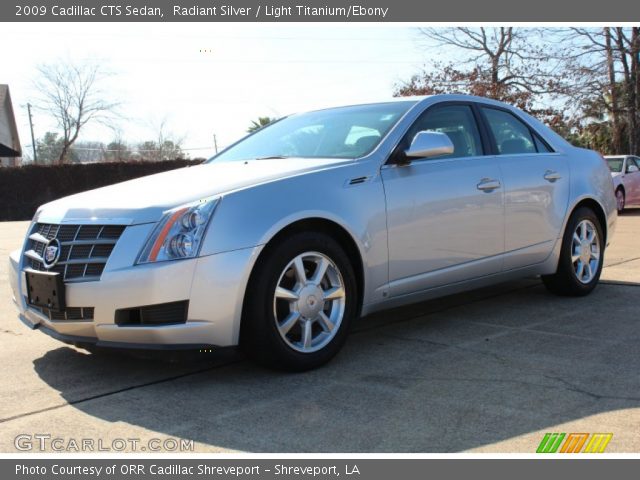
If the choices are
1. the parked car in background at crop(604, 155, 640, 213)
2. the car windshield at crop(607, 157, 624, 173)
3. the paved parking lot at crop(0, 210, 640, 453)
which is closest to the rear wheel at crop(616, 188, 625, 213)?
the parked car in background at crop(604, 155, 640, 213)

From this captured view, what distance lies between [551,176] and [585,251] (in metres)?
0.84

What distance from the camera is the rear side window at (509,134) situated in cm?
545

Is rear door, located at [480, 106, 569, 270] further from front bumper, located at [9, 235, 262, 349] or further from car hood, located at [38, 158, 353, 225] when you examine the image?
front bumper, located at [9, 235, 262, 349]

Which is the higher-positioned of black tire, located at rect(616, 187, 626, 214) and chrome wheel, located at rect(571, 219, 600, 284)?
chrome wheel, located at rect(571, 219, 600, 284)

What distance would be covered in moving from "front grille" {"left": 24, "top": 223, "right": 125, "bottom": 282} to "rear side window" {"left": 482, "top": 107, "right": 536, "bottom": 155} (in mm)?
3021

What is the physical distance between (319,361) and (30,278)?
1.71 meters

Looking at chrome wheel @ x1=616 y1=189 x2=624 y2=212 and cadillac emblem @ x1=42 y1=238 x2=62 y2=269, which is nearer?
cadillac emblem @ x1=42 y1=238 x2=62 y2=269

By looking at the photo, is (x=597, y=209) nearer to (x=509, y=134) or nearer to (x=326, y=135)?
(x=509, y=134)

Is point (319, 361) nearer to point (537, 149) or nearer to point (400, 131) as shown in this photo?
point (400, 131)

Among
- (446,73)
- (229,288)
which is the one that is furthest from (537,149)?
(446,73)

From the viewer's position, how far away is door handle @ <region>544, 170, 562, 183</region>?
18.4 feet

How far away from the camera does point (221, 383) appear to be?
12.6 ft
